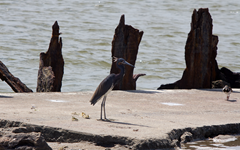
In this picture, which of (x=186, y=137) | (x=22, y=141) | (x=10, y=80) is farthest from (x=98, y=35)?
(x=22, y=141)

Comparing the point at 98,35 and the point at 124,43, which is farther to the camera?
the point at 98,35

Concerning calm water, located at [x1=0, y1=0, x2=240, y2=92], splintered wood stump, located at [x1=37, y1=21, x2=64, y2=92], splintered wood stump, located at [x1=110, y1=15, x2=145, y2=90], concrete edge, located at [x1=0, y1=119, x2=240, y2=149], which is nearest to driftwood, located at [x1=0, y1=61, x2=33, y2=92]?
splintered wood stump, located at [x1=37, y1=21, x2=64, y2=92]

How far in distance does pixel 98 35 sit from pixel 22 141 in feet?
62.9

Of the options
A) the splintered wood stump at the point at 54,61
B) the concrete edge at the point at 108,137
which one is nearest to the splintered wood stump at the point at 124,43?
the splintered wood stump at the point at 54,61

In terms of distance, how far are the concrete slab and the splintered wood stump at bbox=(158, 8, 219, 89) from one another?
0.74m

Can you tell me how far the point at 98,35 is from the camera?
2352 centimetres

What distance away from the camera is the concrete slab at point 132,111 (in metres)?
5.88

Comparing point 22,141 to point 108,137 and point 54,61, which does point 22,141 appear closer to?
point 108,137

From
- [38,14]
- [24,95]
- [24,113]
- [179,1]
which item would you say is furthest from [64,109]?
[179,1]

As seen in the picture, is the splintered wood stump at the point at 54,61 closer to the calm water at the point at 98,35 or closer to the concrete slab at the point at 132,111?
the concrete slab at the point at 132,111

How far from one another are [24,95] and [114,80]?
2.54m

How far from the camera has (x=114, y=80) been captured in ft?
22.5

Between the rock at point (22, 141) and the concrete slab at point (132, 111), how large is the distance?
1.00 metres

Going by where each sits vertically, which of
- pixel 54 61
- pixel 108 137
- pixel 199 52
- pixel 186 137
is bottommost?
pixel 186 137
